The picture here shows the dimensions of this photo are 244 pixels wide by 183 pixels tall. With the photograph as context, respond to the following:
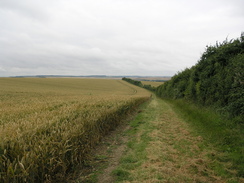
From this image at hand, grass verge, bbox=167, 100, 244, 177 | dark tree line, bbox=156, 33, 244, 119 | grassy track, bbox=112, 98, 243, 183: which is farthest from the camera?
dark tree line, bbox=156, 33, 244, 119

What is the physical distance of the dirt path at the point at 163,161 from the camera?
3482 mm

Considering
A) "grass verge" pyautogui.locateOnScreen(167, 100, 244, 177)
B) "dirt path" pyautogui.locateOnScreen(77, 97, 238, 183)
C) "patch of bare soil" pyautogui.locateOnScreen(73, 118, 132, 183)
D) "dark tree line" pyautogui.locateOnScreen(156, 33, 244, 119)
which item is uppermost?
"dark tree line" pyautogui.locateOnScreen(156, 33, 244, 119)

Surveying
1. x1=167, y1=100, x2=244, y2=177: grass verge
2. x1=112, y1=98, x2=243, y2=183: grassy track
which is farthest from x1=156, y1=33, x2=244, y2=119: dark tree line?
x1=112, y1=98, x2=243, y2=183: grassy track

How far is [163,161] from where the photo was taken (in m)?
4.19

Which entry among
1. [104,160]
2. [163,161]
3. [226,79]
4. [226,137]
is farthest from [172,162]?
[226,79]

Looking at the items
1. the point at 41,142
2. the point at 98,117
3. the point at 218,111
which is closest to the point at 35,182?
the point at 41,142

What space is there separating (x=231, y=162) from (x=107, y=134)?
479 cm

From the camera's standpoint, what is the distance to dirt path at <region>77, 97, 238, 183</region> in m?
3.48

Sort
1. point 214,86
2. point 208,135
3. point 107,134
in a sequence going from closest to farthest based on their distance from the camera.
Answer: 1. point 208,135
2. point 107,134
3. point 214,86

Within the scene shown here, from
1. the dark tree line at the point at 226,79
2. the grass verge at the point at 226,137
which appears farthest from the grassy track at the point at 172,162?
the dark tree line at the point at 226,79

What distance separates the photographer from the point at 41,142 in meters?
3.16

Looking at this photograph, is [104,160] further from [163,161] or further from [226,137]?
[226,137]

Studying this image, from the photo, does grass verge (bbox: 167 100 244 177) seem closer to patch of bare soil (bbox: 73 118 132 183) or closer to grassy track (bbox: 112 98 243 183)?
grassy track (bbox: 112 98 243 183)

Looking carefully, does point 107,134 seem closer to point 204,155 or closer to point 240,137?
point 204,155
